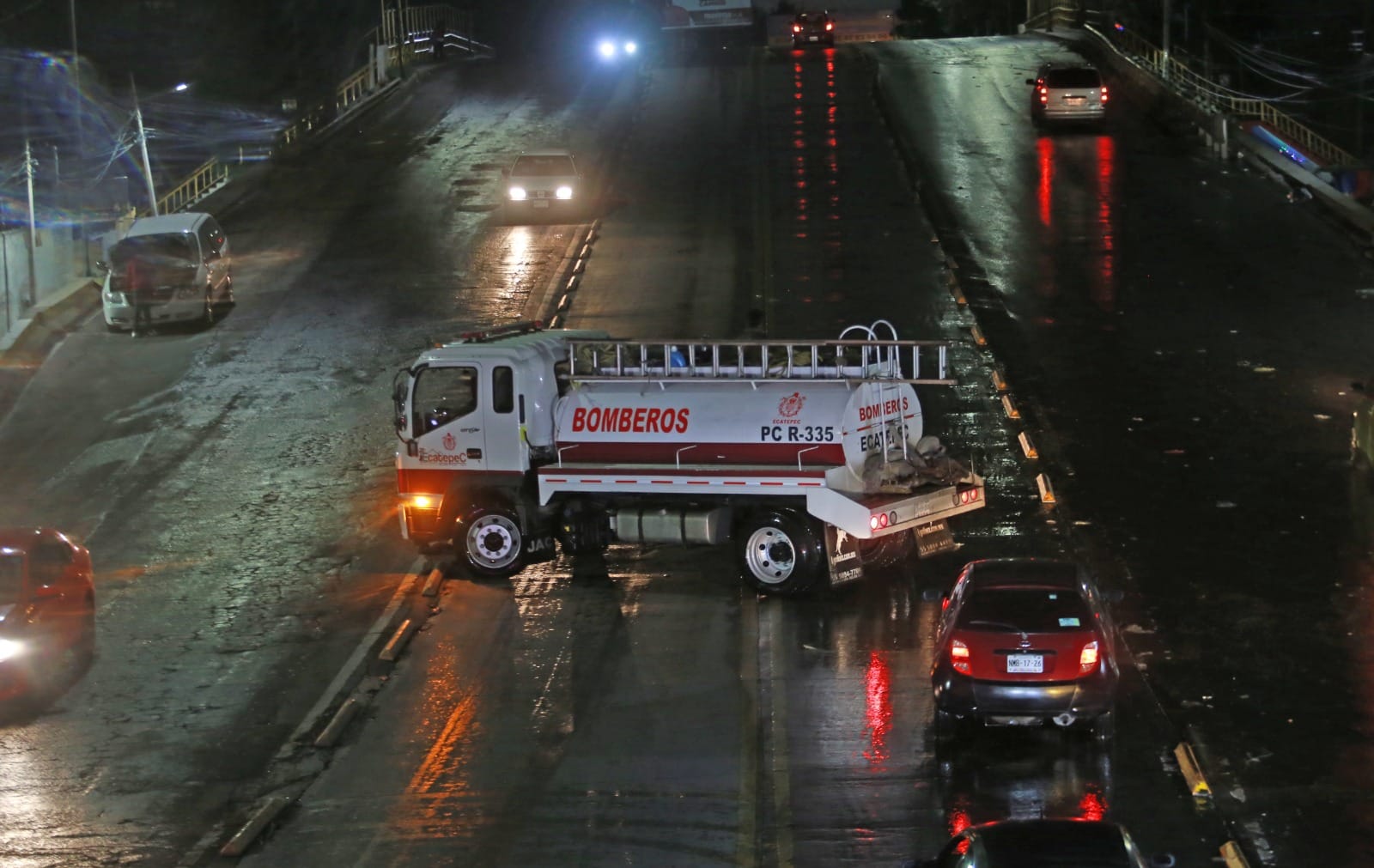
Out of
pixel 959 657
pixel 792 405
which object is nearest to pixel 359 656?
pixel 792 405

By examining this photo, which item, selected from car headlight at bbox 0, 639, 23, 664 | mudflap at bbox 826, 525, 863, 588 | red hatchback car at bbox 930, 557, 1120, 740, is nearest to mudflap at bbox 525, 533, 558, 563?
mudflap at bbox 826, 525, 863, 588

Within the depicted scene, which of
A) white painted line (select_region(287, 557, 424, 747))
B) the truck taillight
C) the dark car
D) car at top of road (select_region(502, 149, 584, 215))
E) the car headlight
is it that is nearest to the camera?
white painted line (select_region(287, 557, 424, 747))

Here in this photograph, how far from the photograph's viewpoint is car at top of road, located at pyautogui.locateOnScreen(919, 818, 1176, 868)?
7.28m

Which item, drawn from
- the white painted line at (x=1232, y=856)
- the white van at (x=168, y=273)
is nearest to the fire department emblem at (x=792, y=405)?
the white painted line at (x=1232, y=856)

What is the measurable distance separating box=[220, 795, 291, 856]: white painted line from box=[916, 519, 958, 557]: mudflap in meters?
7.75

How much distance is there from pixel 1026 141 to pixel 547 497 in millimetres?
28426

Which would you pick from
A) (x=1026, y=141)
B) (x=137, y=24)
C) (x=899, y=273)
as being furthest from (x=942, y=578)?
(x=137, y=24)

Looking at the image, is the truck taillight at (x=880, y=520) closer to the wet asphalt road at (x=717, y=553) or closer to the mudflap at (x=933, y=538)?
the mudflap at (x=933, y=538)

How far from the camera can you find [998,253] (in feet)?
106

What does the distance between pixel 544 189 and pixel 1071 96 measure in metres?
15.2

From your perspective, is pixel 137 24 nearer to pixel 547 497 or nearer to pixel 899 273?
pixel 899 273

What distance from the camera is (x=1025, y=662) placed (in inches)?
491

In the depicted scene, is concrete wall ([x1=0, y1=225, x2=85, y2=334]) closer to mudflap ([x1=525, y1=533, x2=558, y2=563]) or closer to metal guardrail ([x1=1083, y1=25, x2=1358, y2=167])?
mudflap ([x1=525, y1=533, x2=558, y2=563])

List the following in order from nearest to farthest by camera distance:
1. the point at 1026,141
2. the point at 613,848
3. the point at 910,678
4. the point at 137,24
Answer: the point at 613,848, the point at 910,678, the point at 1026,141, the point at 137,24
